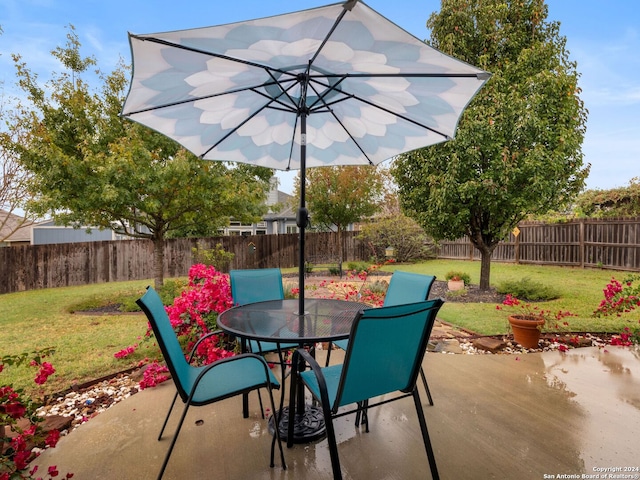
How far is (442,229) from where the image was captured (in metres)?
7.38

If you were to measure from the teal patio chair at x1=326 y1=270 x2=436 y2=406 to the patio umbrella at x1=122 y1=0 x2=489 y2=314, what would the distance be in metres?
0.87

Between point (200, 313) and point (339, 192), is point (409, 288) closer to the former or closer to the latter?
point (200, 313)

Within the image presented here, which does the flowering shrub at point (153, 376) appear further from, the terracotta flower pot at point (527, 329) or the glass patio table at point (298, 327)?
the terracotta flower pot at point (527, 329)

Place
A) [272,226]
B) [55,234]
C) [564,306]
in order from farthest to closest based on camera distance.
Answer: [272,226]
[55,234]
[564,306]

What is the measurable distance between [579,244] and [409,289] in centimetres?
1046

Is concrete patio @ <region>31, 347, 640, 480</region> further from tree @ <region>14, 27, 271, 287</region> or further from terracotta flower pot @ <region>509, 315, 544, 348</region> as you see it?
tree @ <region>14, 27, 271, 287</region>

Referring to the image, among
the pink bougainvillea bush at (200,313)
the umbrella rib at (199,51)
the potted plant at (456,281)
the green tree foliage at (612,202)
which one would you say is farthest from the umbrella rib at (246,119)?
the green tree foliage at (612,202)

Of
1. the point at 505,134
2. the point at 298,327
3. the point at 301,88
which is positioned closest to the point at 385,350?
the point at 298,327

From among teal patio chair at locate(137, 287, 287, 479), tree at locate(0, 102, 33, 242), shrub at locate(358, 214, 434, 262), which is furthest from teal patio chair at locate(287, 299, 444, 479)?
shrub at locate(358, 214, 434, 262)

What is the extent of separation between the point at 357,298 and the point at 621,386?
4001mm

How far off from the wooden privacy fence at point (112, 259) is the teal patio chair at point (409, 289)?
9.94 metres

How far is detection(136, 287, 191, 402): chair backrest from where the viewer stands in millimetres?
1667

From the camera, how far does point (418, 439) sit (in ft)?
6.97

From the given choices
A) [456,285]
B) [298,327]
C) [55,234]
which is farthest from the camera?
[55,234]
